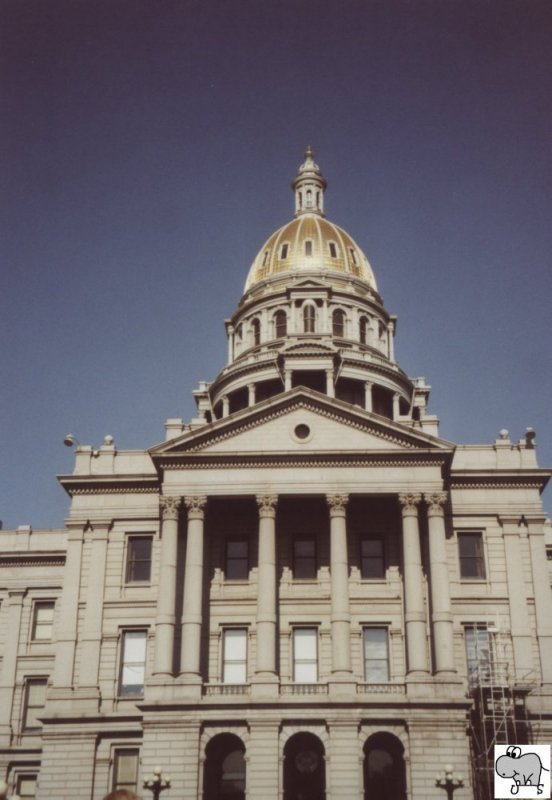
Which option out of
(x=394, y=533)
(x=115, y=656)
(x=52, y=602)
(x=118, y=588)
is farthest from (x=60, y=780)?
(x=394, y=533)

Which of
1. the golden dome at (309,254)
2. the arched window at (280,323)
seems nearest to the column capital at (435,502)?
the arched window at (280,323)

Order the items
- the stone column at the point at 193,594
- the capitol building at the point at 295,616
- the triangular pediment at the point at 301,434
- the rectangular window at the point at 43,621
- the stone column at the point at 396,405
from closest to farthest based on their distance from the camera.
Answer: the capitol building at the point at 295,616, the stone column at the point at 193,594, the triangular pediment at the point at 301,434, the rectangular window at the point at 43,621, the stone column at the point at 396,405

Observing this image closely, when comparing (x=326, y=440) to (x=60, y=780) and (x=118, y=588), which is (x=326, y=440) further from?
(x=60, y=780)

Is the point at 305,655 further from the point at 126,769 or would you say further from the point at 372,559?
the point at 126,769

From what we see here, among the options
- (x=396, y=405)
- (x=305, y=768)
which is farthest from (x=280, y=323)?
(x=305, y=768)

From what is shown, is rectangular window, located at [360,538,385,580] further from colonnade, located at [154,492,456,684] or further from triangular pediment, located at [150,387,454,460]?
triangular pediment, located at [150,387,454,460]

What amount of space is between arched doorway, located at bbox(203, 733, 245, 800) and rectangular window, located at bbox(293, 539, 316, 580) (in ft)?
25.6

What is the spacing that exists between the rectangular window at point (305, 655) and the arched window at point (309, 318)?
30.1 meters

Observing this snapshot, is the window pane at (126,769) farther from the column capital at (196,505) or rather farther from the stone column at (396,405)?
the stone column at (396,405)

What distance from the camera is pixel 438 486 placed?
4478 centimetres

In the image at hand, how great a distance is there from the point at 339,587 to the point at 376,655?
158 inches

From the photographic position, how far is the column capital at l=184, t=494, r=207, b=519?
1761 inches

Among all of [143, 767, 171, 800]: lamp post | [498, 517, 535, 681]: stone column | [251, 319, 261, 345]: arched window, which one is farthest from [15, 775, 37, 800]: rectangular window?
[251, 319, 261, 345]: arched window

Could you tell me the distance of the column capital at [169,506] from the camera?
44.8 m
